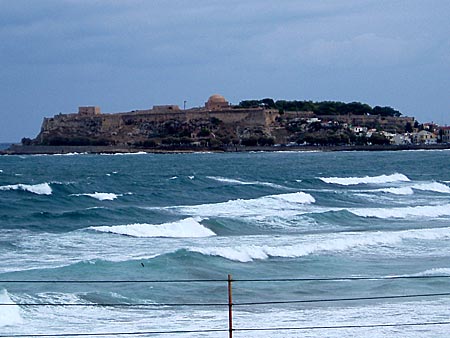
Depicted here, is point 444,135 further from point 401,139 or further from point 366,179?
point 366,179

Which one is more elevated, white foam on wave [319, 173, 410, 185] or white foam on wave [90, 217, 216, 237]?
white foam on wave [319, 173, 410, 185]

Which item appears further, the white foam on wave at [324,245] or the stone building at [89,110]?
the stone building at [89,110]

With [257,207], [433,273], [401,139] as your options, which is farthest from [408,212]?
[401,139]

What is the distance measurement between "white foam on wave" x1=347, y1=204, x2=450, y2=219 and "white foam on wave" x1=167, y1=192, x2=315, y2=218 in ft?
7.21

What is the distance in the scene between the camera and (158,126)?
13838 cm

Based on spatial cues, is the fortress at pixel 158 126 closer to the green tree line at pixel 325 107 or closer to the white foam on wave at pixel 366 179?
the green tree line at pixel 325 107

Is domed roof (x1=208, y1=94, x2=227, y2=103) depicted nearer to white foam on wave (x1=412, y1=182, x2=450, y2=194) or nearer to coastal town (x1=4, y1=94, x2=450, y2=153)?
coastal town (x1=4, y1=94, x2=450, y2=153)

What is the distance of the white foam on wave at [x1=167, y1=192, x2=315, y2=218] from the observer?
95.9 ft

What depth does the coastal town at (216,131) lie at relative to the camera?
13025cm

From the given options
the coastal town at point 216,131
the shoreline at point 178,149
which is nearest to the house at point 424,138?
the coastal town at point 216,131

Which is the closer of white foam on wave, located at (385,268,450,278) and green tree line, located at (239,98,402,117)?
white foam on wave, located at (385,268,450,278)

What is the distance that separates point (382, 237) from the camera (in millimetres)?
20891

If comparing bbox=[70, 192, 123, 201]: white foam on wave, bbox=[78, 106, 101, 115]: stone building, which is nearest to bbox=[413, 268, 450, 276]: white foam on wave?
bbox=[70, 192, 123, 201]: white foam on wave

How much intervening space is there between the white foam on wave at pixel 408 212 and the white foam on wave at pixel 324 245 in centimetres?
557
